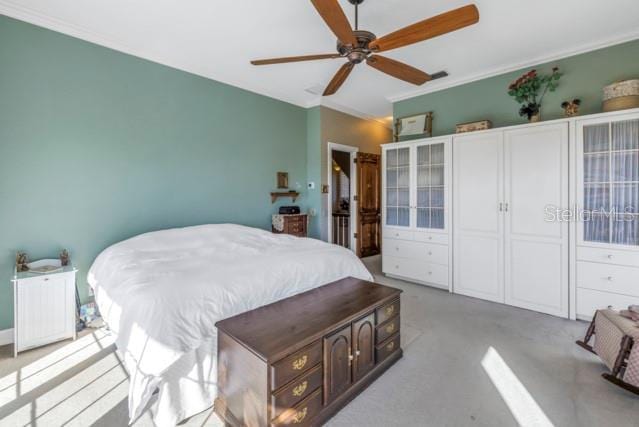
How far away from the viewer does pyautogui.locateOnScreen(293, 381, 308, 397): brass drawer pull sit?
1431 millimetres

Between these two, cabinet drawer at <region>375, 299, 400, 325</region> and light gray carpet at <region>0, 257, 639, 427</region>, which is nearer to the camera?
light gray carpet at <region>0, 257, 639, 427</region>

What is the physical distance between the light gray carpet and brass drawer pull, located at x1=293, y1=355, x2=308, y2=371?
47 cm

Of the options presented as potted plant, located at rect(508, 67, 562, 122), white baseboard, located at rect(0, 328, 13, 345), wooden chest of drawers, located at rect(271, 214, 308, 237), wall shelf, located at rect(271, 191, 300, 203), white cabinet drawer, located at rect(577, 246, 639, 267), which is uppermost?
potted plant, located at rect(508, 67, 562, 122)

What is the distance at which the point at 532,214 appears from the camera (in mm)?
3115

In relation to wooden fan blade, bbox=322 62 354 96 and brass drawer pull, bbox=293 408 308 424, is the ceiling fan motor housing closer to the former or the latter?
wooden fan blade, bbox=322 62 354 96

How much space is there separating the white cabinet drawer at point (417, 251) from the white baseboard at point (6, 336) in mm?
4262

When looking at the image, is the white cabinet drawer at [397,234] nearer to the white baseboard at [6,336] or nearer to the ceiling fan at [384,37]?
the ceiling fan at [384,37]

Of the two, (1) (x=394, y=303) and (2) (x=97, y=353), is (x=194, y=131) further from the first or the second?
(1) (x=394, y=303)

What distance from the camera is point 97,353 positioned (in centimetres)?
231

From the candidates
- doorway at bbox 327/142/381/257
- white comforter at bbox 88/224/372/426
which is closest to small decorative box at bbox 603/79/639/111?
white comforter at bbox 88/224/372/426

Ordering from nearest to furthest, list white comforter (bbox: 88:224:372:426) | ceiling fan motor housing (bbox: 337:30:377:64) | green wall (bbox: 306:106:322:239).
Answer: white comforter (bbox: 88:224:372:426)
ceiling fan motor housing (bbox: 337:30:377:64)
green wall (bbox: 306:106:322:239)

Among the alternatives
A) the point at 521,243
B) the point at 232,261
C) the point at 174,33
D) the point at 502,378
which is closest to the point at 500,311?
the point at 521,243

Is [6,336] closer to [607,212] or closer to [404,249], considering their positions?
[404,249]

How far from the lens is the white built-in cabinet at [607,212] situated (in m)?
2.63
